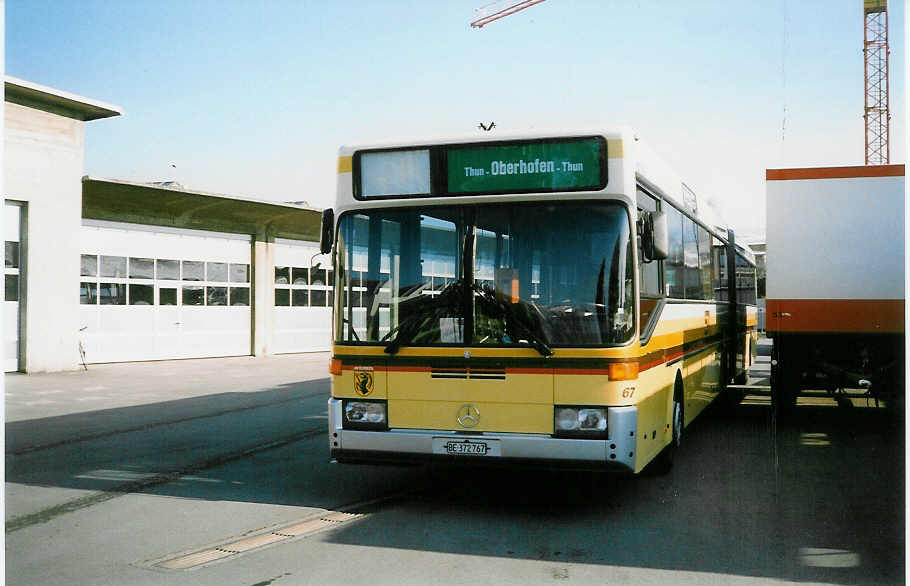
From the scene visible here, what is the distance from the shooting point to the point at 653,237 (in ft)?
23.2

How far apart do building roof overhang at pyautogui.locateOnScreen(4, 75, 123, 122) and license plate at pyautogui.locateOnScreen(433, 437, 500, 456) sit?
55.9ft

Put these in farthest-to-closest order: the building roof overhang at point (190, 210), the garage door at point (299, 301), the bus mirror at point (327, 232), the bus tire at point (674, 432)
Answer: the garage door at point (299, 301) < the building roof overhang at point (190, 210) < the bus tire at point (674, 432) < the bus mirror at point (327, 232)

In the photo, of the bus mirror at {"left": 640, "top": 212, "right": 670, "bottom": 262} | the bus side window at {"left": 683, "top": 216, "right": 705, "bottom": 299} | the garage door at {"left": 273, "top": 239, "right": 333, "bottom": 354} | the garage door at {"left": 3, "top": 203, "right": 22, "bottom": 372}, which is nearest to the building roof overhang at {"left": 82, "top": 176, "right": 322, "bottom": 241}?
the garage door at {"left": 273, "top": 239, "right": 333, "bottom": 354}

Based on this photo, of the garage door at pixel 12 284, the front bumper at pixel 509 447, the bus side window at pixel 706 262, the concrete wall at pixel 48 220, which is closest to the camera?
the front bumper at pixel 509 447

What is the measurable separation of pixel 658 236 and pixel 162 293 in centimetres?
2178

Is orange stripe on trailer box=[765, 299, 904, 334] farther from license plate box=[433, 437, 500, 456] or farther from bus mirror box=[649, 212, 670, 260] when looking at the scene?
license plate box=[433, 437, 500, 456]

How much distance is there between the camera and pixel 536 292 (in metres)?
6.90

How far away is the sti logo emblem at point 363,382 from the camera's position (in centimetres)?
724

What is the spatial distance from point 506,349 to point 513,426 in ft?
1.93

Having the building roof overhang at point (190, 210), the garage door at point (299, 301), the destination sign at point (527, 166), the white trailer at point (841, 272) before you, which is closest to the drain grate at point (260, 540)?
the destination sign at point (527, 166)

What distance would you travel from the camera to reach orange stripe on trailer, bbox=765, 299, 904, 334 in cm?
1123

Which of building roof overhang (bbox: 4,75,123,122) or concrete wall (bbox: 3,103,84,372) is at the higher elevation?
building roof overhang (bbox: 4,75,123,122)

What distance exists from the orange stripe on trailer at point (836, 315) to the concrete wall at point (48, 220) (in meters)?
16.9

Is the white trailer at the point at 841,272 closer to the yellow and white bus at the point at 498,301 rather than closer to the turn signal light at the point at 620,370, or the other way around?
the yellow and white bus at the point at 498,301
